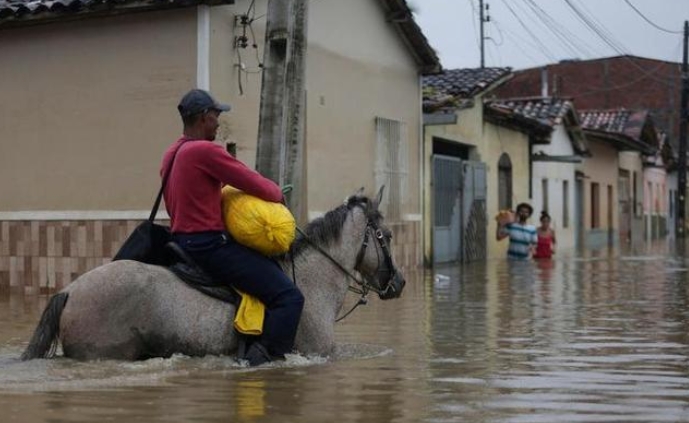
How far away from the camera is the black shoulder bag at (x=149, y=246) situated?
6785 millimetres

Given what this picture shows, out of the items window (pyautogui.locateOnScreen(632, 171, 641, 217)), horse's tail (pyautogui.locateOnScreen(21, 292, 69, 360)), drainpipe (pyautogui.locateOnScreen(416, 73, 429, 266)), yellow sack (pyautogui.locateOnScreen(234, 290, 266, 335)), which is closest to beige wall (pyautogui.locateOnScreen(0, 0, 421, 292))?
drainpipe (pyautogui.locateOnScreen(416, 73, 429, 266))

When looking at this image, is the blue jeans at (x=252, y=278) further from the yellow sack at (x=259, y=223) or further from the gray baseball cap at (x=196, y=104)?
the gray baseball cap at (x=196, y=104)

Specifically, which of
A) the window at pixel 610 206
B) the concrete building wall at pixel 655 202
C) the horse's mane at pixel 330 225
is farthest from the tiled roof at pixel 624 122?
the horse's mane at pixel 330 225

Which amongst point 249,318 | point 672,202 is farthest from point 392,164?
point 672,202

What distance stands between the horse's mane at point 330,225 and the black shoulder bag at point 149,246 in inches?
31.8

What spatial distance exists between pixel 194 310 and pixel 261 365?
1.64 ft

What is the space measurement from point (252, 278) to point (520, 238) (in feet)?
52.8

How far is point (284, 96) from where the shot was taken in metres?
11.8

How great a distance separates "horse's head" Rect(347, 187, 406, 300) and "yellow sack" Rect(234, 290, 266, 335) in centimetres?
105

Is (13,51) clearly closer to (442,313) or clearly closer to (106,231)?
(106,231)

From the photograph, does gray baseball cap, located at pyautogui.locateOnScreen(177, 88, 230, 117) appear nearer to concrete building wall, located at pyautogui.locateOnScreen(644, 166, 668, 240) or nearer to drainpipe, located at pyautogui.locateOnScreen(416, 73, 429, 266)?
drainpipe, located at pyautogui.locateOnScreen(416, 73, 429, 266)

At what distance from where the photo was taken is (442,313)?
11281 mm

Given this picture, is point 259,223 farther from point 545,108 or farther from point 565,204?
point 565,204

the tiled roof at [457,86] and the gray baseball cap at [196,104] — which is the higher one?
the tiled roof at [457,86]
